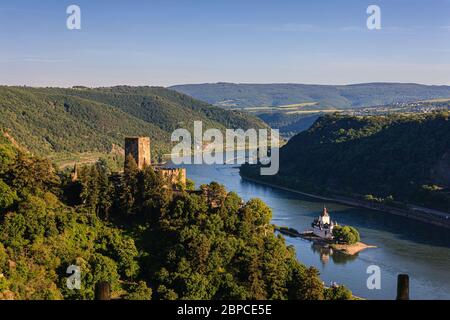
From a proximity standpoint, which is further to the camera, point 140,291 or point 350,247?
point 350,247

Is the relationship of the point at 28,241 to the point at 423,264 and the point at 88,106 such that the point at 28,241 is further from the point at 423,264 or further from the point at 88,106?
the point at 88,106

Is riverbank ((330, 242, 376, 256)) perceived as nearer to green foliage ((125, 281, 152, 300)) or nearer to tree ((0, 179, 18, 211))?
green foliage ((125, 281, 152, 300))

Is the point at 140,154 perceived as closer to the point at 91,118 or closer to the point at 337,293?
the point at 337,293

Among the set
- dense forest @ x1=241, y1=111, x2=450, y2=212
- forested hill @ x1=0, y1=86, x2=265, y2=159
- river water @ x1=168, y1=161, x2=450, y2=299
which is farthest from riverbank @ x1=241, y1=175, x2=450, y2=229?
forested hill @ x1=0, y1=86, x2=265, y2=159

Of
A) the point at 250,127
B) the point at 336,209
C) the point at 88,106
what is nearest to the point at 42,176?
the point at 336,209

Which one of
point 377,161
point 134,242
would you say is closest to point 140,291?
point 134,242
